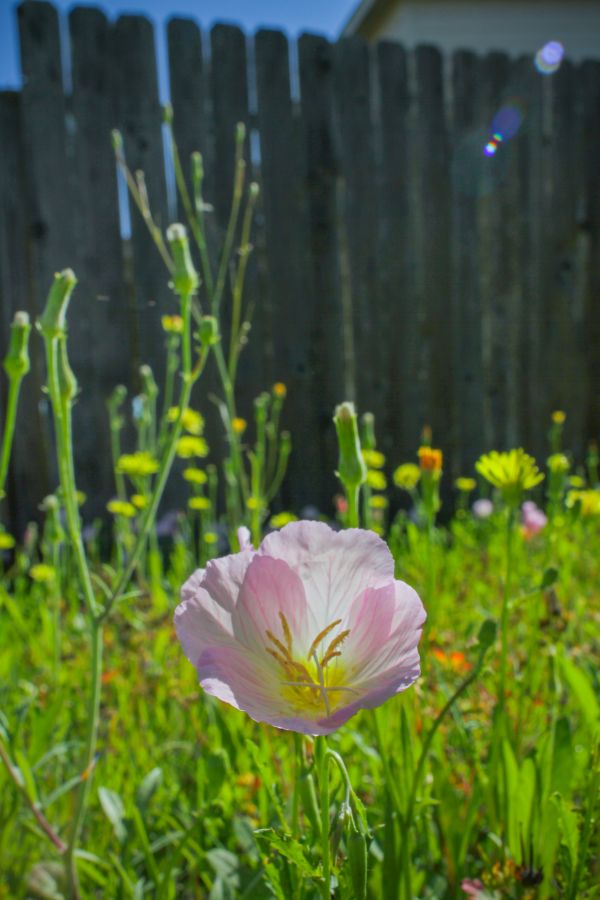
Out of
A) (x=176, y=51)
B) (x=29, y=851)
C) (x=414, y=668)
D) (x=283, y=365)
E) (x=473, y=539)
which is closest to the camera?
(x=414, y=668)

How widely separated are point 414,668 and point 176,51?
10.1 ft

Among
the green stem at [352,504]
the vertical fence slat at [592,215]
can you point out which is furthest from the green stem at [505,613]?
the vertical fence slat at [592,215]

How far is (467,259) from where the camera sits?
365 centimetres

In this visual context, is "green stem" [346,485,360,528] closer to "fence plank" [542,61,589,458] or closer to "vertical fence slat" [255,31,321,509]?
"vertical fence slat" [255,31,321,509]

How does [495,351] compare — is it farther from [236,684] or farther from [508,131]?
[236,684]

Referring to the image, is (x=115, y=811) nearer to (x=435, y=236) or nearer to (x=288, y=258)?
(x=288, y=258)

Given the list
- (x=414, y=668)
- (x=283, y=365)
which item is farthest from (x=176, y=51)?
(x=414, y=668)

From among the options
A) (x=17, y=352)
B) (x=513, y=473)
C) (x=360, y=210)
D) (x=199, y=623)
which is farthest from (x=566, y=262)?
(x=199, y=623)

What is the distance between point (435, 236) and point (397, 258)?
0.24m

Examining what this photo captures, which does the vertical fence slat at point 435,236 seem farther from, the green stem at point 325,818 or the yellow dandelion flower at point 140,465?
the green stem at point 325,818

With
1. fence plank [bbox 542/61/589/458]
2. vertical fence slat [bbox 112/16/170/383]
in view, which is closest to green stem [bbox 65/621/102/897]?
vertical fence slat [bbox 112/16/170/383]

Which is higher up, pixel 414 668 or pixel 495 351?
pixel 495 351

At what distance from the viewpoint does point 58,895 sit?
89cm

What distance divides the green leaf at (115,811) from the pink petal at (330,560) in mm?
532
